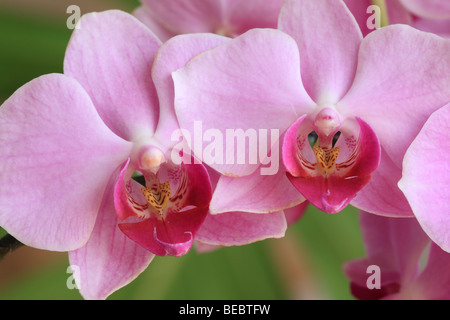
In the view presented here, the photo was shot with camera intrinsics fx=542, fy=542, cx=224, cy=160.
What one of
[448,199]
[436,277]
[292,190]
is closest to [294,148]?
[292,190]

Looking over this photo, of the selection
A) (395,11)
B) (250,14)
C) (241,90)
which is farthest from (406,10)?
(241,90)

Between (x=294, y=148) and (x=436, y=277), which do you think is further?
(x=436, y=277)

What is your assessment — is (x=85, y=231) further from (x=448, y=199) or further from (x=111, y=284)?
(x=448, y=199)

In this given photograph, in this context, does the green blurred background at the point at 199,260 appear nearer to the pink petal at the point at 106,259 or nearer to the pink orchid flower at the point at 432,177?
the pink petal at the point at 106,259

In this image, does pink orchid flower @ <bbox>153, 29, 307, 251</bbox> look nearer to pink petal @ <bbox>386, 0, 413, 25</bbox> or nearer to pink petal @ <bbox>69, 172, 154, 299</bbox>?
pink petal @ <bbox>69, 172, 154, 299</bbox>

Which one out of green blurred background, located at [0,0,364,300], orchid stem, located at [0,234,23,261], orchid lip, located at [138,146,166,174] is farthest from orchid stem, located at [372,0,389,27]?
green blurred background, located at [0,0,364,300]

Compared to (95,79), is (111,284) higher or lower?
lower

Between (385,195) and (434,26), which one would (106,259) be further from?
(434,26)
